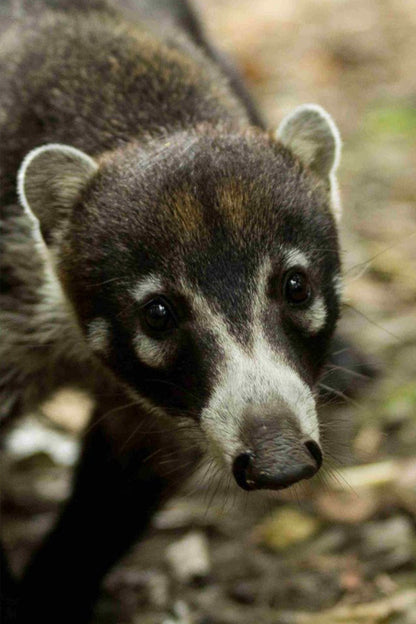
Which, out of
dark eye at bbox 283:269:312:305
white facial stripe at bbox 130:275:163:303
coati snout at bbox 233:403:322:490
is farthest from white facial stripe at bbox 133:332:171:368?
coati snout at bbox 233:403:322:490

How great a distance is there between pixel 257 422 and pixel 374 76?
7.96 m

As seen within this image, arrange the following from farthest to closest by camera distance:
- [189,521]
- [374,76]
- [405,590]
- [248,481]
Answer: [374,76]
[189,521]
[405,590]
[248,481]

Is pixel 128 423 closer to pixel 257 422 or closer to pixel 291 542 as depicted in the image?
pixel 291 542

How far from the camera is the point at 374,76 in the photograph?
36.2ft

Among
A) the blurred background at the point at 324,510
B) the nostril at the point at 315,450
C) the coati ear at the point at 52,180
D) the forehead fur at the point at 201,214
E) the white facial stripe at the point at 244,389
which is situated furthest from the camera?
the blurred background at the point at 324,510

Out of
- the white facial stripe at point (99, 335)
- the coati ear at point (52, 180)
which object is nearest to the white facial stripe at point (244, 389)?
the white facial stripe at point (99, 335)

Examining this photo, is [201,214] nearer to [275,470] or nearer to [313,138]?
[313,138]

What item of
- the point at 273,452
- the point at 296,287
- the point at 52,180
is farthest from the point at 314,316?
the point at 52,180

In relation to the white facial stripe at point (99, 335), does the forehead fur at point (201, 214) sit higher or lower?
higher

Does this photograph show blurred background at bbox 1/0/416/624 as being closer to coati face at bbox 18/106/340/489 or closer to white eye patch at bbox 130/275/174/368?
coati face at bbox 18/106/340/489

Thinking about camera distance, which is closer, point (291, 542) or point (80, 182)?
point (80, 182)

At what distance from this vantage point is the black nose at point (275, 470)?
140 inches

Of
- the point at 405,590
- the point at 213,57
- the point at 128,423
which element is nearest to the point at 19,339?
the point at 128,423

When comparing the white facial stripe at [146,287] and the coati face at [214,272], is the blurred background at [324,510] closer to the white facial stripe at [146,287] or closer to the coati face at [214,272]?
the coati face at [214,272]
